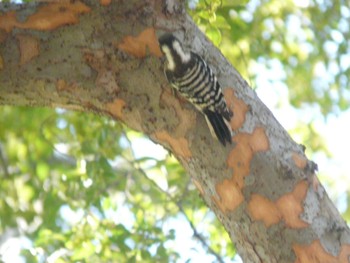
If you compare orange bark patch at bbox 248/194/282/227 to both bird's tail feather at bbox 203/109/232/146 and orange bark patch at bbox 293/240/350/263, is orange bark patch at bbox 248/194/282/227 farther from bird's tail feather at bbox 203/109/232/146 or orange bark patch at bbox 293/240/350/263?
bird's tail feather at bbox 203/109/232/146

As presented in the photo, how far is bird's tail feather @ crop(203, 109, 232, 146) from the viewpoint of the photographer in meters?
2.67

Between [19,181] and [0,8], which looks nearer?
[0,8]

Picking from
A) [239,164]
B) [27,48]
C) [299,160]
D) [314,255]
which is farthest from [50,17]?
[314,255]

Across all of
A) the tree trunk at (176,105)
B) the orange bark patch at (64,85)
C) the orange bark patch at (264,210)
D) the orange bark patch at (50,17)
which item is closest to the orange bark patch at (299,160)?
the tree trunk at (176,105)

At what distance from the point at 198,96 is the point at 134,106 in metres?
0.22

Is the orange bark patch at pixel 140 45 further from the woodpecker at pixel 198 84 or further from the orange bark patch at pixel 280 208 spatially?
the orange bark patch at pixel 280 208

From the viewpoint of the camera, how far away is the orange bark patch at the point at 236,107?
2.83 m

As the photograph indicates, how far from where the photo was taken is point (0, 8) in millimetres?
3057

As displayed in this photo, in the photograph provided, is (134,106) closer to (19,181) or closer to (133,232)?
(133,232)

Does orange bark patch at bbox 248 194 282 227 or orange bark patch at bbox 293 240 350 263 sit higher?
orange bark patch at bbox 248 194 282 227

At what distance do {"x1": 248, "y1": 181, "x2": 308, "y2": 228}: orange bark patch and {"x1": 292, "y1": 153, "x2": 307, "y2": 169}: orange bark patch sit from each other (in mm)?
78

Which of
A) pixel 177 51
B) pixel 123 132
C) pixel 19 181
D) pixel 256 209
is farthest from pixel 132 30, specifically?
pixel 19 181

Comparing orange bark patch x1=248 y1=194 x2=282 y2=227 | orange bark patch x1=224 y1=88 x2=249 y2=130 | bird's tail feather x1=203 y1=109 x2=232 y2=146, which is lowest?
orange bark patch x1=248 y1=194 x2=282 y2=227

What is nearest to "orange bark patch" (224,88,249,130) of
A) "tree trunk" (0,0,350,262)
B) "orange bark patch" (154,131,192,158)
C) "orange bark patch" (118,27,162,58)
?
"tree trunk" (0,0,350,262)
